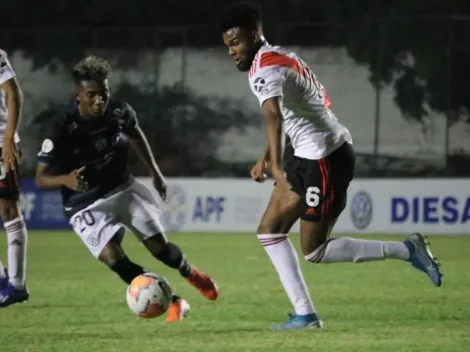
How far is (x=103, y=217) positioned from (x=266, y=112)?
73.2 inches

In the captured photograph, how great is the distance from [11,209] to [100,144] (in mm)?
1196

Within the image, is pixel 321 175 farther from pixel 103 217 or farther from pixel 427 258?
pixel 103 217

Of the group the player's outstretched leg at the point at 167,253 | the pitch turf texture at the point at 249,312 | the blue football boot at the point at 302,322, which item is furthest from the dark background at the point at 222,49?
the blue football boot at the point at 302,322

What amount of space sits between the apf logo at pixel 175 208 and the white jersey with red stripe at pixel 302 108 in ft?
42.4

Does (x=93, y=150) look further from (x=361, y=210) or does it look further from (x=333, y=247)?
(x=361, y=210)

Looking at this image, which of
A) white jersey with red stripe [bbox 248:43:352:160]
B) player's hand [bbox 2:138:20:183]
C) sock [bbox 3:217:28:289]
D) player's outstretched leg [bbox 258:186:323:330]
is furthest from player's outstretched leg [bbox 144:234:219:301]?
white jersey with red stripe [bbox 248:43:352:160]

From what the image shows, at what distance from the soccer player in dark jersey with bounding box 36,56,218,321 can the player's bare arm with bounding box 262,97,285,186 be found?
1.65m

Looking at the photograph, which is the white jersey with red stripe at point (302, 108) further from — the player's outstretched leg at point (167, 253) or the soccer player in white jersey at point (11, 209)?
the soccer player in white jersey at point (11, 209)

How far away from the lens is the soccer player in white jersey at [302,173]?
24.5 feet

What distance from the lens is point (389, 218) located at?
19750 mm

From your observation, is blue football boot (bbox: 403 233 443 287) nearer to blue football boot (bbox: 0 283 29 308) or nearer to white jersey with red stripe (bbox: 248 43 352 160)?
white jersey with red stripe (bbox: 248 43 352 160)

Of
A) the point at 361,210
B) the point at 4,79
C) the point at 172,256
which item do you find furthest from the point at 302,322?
the point at 361,210

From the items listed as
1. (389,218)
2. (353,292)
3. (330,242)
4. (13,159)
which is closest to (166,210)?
(389,218)

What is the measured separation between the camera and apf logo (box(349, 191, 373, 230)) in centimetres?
1981
